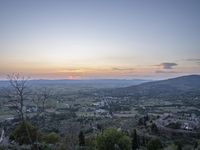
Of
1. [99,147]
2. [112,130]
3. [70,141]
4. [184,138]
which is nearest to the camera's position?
[70,141]

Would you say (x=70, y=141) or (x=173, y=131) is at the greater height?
(x=70, y=141)

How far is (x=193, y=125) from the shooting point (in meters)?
70.8

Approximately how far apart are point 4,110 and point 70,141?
92240 mm

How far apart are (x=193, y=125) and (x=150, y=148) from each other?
35281 mm

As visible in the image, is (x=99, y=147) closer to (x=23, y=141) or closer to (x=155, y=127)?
(x=23, y=141)

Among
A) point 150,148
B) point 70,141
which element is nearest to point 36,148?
point 70,141

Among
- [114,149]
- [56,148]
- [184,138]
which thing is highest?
[56,148]

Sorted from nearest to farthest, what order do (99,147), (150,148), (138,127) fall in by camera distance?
(99,147) < (150,148) < (138,127)

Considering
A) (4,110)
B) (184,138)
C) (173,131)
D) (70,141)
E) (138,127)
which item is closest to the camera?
(70,141)

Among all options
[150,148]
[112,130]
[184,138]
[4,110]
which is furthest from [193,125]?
[4,110]

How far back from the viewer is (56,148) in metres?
25.6

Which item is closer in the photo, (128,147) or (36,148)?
(36,148)

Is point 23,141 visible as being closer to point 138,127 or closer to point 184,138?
point 184,138

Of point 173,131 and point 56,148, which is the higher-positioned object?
point 56,148
